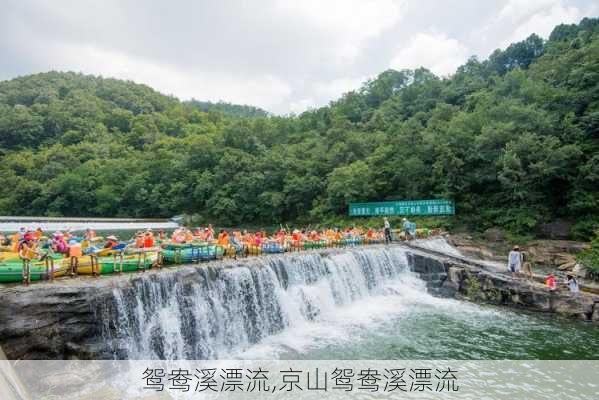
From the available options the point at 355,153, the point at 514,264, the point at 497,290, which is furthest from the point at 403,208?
the point at 497,290

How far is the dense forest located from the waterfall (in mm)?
18772

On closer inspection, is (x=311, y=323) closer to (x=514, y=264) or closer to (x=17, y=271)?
(x=17, y=271)

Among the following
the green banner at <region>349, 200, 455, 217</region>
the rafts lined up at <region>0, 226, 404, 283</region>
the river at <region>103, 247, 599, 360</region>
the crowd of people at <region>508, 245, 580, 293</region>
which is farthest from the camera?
the green banner at <region>349, 200, 455, 217</region>

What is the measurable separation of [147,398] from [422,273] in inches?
582

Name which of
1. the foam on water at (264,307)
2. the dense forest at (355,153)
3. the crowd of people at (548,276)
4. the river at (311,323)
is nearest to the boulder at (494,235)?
the dense forest at (355,153)

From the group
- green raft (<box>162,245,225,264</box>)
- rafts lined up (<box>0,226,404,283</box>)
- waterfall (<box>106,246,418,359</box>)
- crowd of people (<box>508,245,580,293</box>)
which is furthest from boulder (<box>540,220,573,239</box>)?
green raft (<box>162,245,225,264</box>)

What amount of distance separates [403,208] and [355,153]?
424 inches

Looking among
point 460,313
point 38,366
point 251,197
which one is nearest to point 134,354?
point 38,366

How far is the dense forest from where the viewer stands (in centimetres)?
2739

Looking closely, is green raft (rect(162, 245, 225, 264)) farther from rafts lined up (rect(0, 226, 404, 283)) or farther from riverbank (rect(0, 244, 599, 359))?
riverbank (rect(0, 244, 599, 359))

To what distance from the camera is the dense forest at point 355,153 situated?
27391 millimetres

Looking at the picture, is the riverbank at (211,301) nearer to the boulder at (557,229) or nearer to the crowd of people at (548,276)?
the crowd of people at (548,276)

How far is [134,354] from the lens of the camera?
8477mm

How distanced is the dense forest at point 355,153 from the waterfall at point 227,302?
18772mm
